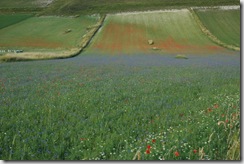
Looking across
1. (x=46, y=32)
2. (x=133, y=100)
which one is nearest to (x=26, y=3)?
(x=46, y=32)

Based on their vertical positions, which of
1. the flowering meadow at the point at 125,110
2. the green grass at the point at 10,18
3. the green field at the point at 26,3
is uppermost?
the green field at the point at 26,3

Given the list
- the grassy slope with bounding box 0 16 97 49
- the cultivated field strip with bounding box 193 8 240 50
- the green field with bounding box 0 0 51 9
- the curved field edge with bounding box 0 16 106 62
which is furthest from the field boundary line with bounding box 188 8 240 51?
the green field with bounding box 0 0 51 9

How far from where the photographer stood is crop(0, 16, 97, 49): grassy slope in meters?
6.84

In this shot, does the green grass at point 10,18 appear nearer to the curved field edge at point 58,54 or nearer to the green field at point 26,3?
the green field at point 26,3

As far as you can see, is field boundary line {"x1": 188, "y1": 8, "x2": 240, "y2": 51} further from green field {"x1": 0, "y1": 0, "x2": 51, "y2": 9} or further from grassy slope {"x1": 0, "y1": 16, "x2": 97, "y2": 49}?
green field {"x1": 0, "y1": 0, "x2": 51, "y2": 9}

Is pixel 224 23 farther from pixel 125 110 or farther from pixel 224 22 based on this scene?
pixel 125 110

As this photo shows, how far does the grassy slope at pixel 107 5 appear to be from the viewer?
723cm

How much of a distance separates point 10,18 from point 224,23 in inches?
189

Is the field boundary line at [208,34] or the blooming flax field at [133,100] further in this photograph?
the field boundary line at [208,34]

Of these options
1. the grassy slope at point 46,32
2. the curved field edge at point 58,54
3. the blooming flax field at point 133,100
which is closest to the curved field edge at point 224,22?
the blooming flax field at point 133,100

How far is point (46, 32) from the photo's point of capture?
7.00m

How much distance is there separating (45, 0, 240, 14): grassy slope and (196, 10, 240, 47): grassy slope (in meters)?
0.29

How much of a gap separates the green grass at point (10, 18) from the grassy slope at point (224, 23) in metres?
4.30

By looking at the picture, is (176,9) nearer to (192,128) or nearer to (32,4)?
(192,128)
